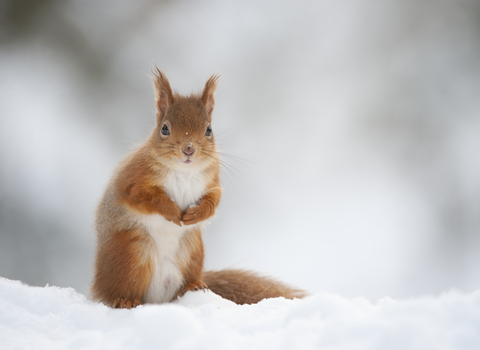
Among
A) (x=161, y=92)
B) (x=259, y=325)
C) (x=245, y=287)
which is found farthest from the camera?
(x=245, y=287)

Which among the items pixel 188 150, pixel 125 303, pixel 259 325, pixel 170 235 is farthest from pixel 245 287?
pixel 259 325

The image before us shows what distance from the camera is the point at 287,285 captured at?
212cm

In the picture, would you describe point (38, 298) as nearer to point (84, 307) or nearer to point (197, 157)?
point (84, 307)

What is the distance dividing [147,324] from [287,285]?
49.9 inches

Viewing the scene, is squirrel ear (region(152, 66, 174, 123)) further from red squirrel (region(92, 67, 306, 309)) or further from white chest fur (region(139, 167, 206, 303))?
white chest fur (region(139, 167, 206, 303))

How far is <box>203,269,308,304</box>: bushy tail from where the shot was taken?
1.99 meters

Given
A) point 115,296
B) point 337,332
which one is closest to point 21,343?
point 115,296

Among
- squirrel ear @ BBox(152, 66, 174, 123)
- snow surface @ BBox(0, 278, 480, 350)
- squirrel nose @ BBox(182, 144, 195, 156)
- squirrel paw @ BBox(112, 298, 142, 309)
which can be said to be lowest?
snow surface @ BBox(0, 278, 480, 350)

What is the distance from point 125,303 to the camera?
5.27 feet

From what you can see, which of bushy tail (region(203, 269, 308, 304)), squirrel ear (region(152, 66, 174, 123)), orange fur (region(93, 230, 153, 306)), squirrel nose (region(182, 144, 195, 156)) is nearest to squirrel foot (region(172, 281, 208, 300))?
orange fur (region(93, 230, 153, 306))

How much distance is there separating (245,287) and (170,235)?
21.3 inches

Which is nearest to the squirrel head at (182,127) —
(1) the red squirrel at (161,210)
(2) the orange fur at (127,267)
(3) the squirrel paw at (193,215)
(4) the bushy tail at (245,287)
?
(1) the red squirrel at (161,210)

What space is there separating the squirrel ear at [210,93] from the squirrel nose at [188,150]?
0.34 m

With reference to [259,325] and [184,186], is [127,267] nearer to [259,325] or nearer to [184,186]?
[184,186]
